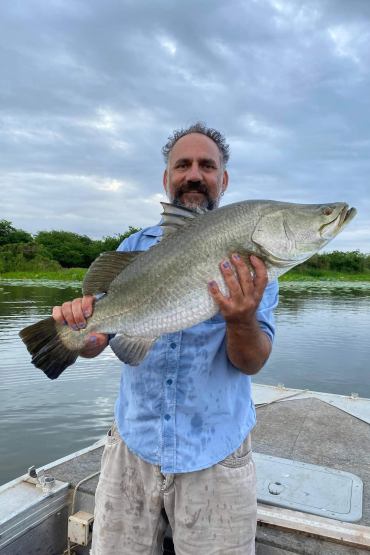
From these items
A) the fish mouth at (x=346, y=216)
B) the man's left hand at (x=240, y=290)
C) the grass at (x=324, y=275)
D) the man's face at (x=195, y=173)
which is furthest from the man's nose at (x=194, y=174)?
the grass at (x=324, y=275)

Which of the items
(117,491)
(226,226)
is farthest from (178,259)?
(117,491)

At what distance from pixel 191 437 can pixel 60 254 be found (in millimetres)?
60606

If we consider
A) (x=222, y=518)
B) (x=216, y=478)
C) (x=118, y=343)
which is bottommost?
(x=222, y=518)

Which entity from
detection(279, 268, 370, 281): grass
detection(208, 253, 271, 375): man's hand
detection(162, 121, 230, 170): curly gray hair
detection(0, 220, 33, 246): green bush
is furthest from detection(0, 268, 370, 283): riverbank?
detection(208, 253, 271, 375): man's hand

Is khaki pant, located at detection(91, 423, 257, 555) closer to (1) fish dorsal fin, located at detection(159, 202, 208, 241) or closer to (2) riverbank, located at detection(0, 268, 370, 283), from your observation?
(1) fish dorsal fin, located at detection(159, 202, 208, 241)

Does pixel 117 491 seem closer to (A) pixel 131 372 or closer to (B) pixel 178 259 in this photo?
(A) pixel 131 372

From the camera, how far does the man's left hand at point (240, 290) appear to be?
191 cm

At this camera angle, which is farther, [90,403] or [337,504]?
[90,403]

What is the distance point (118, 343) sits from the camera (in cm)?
213

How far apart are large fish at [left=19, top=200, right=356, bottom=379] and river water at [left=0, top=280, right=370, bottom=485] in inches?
140

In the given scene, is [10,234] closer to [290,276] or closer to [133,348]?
[290,276]

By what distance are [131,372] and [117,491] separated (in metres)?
0.58

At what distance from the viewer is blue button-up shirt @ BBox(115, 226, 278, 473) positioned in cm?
200

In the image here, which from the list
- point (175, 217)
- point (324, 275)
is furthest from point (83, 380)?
point (324, 275)
